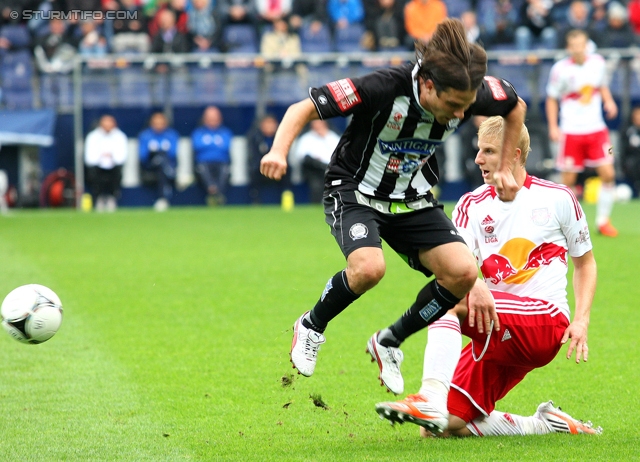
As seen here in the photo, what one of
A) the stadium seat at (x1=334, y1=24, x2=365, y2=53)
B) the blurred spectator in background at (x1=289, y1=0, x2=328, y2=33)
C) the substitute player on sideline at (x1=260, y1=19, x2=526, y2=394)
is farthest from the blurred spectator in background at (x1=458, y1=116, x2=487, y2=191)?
the substitute player on sideline at (x1=260, y1=19, x2=526, y2=394)

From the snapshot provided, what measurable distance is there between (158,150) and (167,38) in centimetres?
273

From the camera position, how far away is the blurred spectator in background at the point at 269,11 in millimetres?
20906

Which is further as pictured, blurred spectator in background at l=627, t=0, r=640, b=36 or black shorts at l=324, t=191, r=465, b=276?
blurred spectator in background at l=627, t=0, r=640, b=36

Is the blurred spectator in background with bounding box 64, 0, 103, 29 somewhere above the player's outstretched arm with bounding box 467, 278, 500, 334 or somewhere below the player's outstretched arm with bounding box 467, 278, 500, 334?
above

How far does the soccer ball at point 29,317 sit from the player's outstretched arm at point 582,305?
263 cm

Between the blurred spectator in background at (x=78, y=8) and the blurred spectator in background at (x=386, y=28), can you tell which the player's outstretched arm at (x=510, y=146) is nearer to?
the blurred spectator in background at (x=386, y=28)

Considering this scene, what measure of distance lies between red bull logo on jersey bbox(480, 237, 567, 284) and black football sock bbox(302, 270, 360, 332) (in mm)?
726

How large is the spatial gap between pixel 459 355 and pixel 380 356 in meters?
0.44

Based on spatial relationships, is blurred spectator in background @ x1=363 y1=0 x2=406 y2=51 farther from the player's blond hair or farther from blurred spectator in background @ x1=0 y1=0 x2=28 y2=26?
the player's blond hair

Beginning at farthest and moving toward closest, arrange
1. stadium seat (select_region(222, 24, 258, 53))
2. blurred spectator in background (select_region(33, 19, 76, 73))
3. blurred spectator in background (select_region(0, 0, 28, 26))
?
stadium seat (select_region(222, 24, 258, 53)) < blurred spectator in background (select_region(0, 0, 28, 26)) < blurred spectator in background (select_region(33, 19, 76, 73))

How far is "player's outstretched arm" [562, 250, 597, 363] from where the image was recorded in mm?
4473

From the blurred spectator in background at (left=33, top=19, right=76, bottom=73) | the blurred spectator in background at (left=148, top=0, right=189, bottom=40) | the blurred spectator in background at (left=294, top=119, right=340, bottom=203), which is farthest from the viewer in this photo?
the blurred spectator in background at (left=148, top=0, right=189, bottom=40)

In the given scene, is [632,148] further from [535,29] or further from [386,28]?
[386,28]

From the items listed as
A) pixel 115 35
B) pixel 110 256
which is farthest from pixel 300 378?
pixel 115 35
